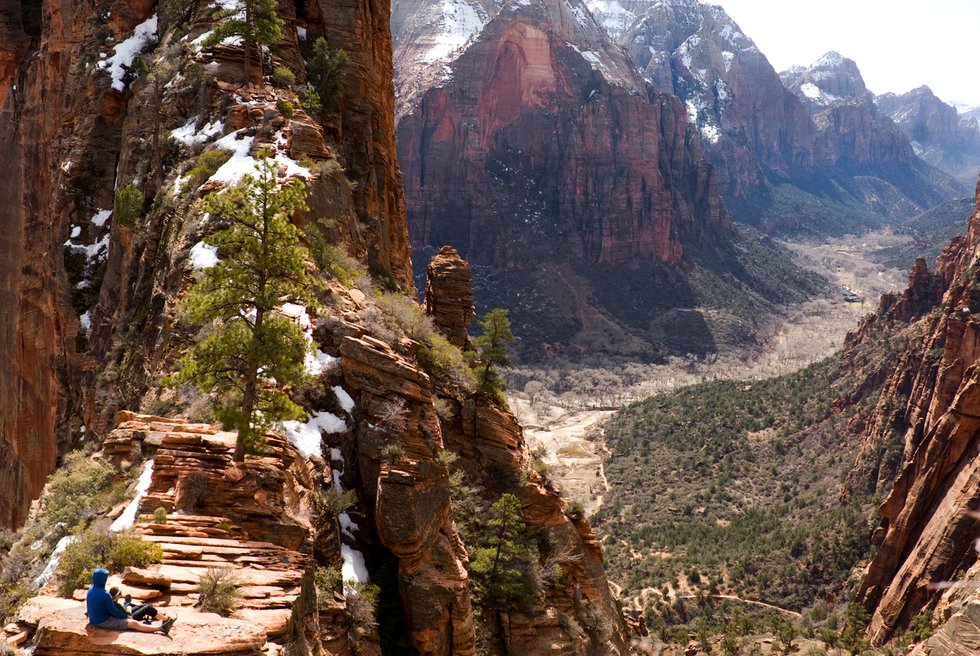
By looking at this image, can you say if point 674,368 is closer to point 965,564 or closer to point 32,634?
point 965,564

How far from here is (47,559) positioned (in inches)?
513

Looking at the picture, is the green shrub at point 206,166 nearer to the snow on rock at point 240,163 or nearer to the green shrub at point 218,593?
the snow on rock at point 240,163

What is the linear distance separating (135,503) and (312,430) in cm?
444


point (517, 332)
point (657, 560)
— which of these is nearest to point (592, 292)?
point (517, 332)

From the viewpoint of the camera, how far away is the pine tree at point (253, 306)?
1406 centimetres

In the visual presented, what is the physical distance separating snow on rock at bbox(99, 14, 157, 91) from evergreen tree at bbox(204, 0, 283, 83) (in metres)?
6.39

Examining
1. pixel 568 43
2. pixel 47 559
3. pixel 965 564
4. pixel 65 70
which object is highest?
pixel 568 43

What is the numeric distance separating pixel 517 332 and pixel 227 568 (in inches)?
5549

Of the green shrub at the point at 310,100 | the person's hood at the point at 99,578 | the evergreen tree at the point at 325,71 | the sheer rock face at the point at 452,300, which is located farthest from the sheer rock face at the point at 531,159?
the person's hood at the point at 99,578

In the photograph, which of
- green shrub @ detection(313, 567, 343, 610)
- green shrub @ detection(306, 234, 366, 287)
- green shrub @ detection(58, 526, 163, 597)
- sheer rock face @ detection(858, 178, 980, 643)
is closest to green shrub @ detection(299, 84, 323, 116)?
green shrub @ detection(306, 234, 366, 287)

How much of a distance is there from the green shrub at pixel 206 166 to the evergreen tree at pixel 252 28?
4.84 meters

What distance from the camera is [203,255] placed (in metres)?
19.4

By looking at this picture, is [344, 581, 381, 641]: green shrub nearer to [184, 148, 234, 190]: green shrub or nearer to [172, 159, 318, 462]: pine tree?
[172, 159, 318, 462]: pine tree

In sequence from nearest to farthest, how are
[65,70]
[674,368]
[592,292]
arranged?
[65,70], [674,368], [592,292]
